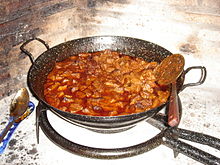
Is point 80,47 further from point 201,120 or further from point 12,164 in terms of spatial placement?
point 201,120

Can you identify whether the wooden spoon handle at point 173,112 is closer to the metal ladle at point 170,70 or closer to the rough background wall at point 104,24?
the metal ladle at point 170,70

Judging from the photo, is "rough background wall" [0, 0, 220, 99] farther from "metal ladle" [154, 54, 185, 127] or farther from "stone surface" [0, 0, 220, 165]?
"metal ladle" [154, 54, 185, 127]

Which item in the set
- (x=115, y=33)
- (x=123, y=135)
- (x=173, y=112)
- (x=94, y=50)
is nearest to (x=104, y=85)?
(x=123, y=135)

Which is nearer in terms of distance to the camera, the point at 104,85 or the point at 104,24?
the point at 104,85

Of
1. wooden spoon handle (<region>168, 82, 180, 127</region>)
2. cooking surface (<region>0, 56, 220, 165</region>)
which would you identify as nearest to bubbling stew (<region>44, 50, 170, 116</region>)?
wooden spoon handle (<region>168, 82, 180, 127</region>)

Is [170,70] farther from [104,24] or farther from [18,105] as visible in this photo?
[18,105]

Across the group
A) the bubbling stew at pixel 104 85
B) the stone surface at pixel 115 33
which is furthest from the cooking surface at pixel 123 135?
the bubbling stew at pixel 104 85
